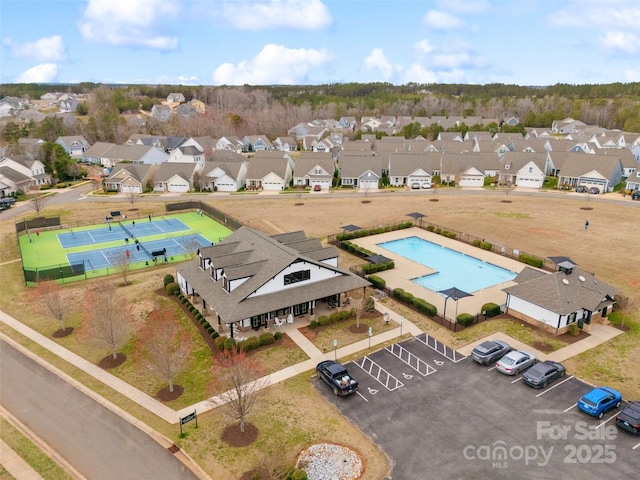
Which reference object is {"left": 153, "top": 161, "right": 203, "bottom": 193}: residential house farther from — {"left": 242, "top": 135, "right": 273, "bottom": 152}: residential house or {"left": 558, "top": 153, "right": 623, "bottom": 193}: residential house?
{"left": 558, "top": 153, "right": 623, "bottom": 193}: residential house

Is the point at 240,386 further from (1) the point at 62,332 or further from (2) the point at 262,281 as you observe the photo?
(1) the point at 62,332

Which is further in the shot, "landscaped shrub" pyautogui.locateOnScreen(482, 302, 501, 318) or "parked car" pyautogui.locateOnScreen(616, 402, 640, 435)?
"landscaped shrub" pyautogui.locateOnScreen(482, 302, 501, 318)

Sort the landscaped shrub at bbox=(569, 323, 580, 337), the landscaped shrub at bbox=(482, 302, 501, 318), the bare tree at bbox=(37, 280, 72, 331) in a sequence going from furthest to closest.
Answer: the landscaped shrub at bbox=(482, 302, 501, 318) → the bare tree at bbox=(37, 280, 72, 331) → the landscaped shrub at bbox=(569, 323, 580, 337)

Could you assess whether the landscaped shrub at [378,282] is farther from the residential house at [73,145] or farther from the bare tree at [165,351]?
the residential house at [73,145]

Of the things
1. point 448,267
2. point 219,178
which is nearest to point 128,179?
point 219,178

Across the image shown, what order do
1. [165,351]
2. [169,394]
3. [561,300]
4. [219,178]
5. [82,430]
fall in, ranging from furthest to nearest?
[219,178] < [561,300] < [169,394] < [165,351] < [82,430]

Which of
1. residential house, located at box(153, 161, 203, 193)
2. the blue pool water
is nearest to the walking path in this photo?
the blue pool water

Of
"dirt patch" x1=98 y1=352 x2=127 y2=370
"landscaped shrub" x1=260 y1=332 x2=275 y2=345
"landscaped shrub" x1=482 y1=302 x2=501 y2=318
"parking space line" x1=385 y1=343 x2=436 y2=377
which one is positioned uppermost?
"landscaped shrub" x1=482 y1=302 x2=501 y2=318
